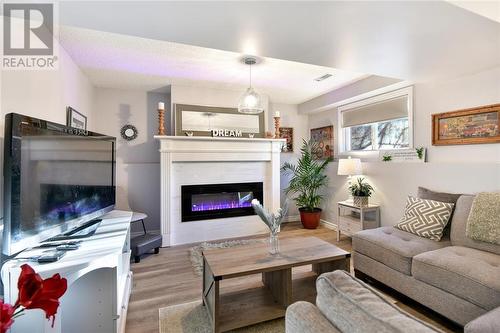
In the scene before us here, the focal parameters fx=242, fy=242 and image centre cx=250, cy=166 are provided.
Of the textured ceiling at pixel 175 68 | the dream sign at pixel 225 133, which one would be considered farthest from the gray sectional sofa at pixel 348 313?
the dream sign at pixel 225 133

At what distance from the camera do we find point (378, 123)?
12.1 ft

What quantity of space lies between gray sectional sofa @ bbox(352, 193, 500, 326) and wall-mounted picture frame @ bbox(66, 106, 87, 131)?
3.19 meters

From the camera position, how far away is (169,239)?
3539mm

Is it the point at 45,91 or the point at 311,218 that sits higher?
the point at 45,91

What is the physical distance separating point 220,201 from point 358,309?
133 inches

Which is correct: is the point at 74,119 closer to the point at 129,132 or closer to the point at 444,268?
the point at 129,132

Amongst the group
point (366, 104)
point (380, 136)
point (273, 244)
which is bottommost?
point (273, 244)

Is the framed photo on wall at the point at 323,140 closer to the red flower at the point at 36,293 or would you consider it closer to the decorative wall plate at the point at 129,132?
the decorative wall plate at the point at 129,132

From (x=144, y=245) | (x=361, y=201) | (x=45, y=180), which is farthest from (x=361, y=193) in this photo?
(x=45, y=180)

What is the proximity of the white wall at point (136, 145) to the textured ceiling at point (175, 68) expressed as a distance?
0.23 m

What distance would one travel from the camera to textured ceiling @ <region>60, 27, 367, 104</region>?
2.35 m

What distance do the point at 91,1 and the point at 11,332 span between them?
182cm

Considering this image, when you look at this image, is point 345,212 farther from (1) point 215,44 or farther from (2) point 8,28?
(2) point 8,28

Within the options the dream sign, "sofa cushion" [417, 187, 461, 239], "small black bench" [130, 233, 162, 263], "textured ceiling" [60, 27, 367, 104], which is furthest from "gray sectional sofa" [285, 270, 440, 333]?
the dream sign
